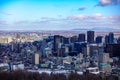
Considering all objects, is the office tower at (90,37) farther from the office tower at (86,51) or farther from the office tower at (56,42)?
the office tower at (56,42)

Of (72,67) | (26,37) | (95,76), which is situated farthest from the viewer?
(26,37)

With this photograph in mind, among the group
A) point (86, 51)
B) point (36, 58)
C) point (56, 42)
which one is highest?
point (56, 42)

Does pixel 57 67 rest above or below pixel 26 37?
below

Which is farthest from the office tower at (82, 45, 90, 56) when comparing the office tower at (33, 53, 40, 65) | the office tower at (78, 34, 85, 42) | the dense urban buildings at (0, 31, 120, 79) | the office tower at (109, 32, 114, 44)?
the office tower at (33, 53, 40, 65)

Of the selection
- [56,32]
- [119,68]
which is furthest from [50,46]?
[119,68]

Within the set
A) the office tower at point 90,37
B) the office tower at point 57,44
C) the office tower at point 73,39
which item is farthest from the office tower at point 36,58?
the office tower at point 90,37

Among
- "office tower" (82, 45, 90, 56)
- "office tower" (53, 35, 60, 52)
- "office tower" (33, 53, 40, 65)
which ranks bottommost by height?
"office tower" (33, 53, 40, 65)

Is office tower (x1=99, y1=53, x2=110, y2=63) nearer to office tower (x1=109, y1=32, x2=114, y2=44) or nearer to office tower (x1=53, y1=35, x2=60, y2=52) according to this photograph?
office tower (x1=109, y1=32, x2=114, y2=44)

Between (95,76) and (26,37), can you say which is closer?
(95,76)

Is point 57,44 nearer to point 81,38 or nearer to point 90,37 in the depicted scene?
point 81,38

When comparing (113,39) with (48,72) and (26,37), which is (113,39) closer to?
(48,72)

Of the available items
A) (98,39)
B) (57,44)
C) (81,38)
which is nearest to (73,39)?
(81,38)
